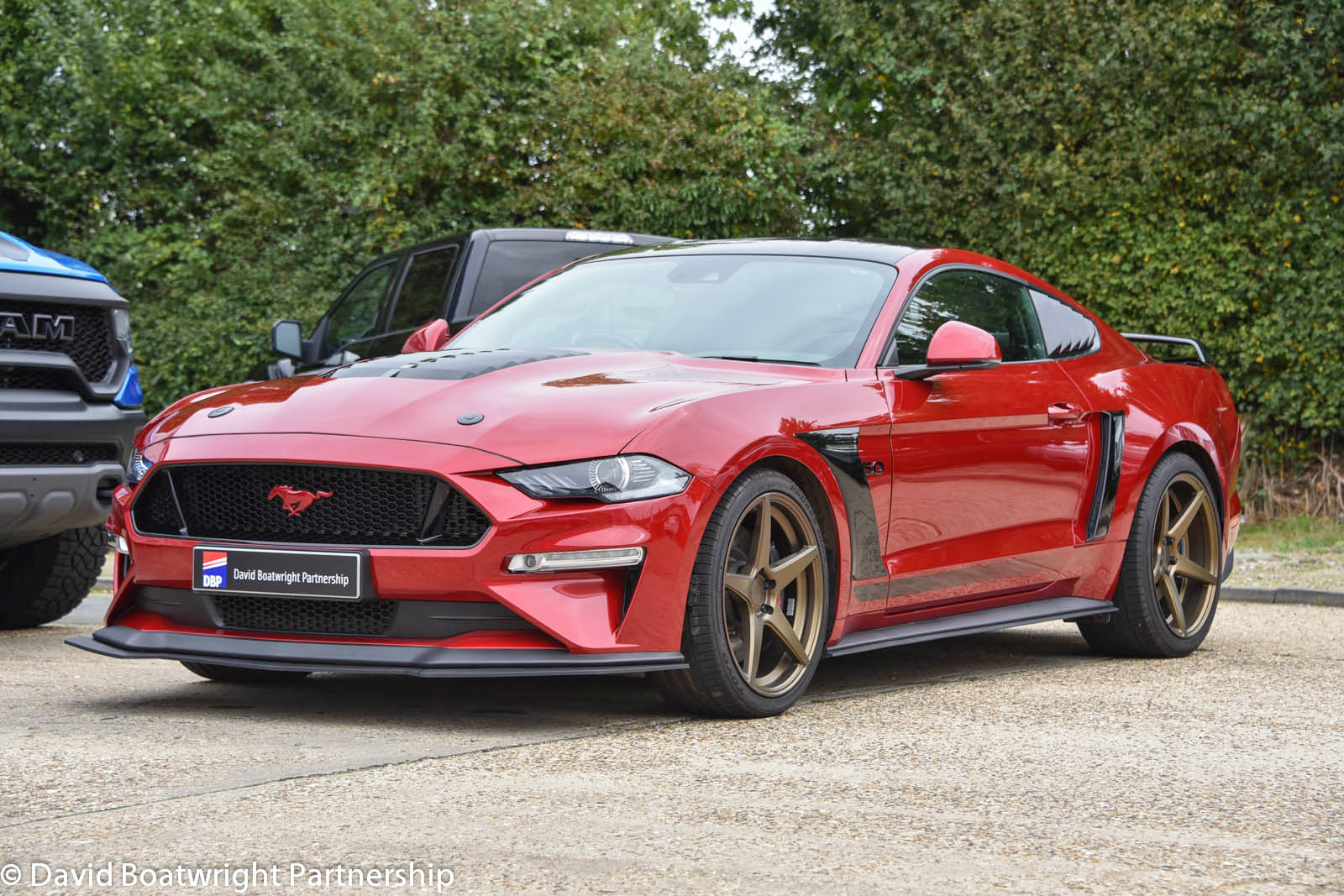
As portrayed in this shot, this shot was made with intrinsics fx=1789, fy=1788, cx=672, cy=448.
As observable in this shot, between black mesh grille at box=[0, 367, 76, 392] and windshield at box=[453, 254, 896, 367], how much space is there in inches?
64.0

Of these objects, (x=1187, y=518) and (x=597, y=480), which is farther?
(x=1187, y=518)

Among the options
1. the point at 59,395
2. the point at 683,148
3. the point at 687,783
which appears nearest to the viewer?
the point at 687,783

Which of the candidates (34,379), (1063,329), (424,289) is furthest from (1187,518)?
(424,289)

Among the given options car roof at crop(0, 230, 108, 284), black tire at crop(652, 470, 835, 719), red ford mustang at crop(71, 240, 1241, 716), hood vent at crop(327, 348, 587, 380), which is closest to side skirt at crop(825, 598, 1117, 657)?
red ford mustang at crop(71, 240, 1241, 716)

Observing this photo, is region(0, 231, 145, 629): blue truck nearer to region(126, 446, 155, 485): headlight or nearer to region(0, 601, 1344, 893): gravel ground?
region(0, 601, 1344, 893): gravel ground

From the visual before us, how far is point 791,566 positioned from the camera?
5215 millimetres

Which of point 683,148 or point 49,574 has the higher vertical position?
point 683,148

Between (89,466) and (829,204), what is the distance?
11.3 meters

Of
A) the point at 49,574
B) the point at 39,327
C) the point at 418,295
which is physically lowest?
the point at 49,574

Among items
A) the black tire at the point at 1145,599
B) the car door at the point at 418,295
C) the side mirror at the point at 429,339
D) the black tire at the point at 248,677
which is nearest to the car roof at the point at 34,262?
the side mirror at the point at 429,339

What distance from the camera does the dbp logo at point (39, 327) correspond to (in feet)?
21.7

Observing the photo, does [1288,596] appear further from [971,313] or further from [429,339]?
[429,339]

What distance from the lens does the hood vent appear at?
530cm

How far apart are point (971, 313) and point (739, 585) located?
199 cm
